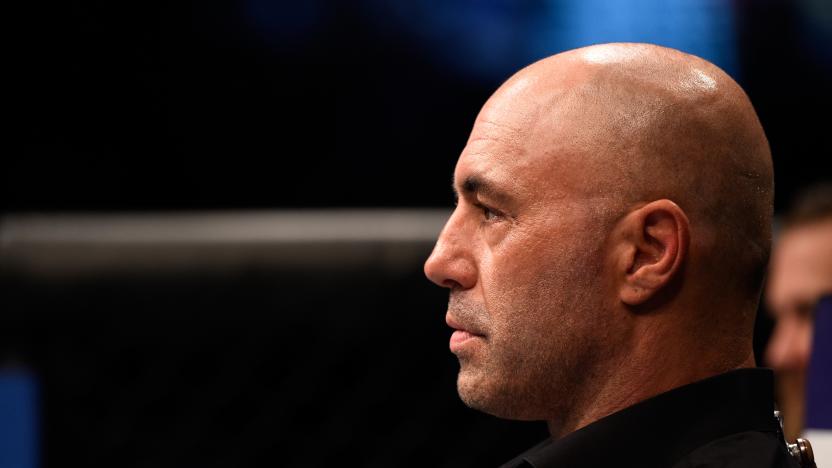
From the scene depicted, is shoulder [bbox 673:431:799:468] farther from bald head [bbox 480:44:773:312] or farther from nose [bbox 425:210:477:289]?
nose [bbox 425:210:477:289]

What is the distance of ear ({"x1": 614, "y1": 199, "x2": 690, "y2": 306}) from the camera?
1036 mm

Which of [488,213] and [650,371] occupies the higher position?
[488,213]

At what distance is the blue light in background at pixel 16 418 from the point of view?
1688 mm

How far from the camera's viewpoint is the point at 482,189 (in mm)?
1112

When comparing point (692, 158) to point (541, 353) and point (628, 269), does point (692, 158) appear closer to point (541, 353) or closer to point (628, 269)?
point (628, 269)

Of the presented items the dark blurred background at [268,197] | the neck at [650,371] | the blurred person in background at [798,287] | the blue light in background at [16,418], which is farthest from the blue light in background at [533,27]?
the neck at [650,371]

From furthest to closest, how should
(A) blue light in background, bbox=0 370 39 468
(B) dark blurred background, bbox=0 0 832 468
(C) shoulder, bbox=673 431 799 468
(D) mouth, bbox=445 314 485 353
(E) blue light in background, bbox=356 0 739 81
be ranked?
(E) blue light in background, bbox=356 0 739 81 < (B) dark blurred background, bbox=0 0 832 468 < (A) blue light in background, bbox=0 370 39 468 < (D) mouth, bbox=445 314 485 353 < (C) shoulder, bbox=673 431 799 468

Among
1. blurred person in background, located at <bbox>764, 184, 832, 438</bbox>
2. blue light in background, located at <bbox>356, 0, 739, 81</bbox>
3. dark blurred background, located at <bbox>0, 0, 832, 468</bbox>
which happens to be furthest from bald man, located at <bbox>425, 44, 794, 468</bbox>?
blue light in background, located at <bbox>356, 0, 739, 81</bbox>

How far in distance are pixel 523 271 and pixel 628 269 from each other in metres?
0.10

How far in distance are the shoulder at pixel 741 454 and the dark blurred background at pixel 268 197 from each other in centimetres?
108

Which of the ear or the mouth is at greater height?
the ear

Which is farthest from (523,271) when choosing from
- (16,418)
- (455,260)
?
(16,418)

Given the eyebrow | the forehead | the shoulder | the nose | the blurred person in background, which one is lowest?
the blurred person in background

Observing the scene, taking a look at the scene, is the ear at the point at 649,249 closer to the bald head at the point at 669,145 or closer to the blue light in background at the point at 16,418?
the bald head at the point at 669,145
